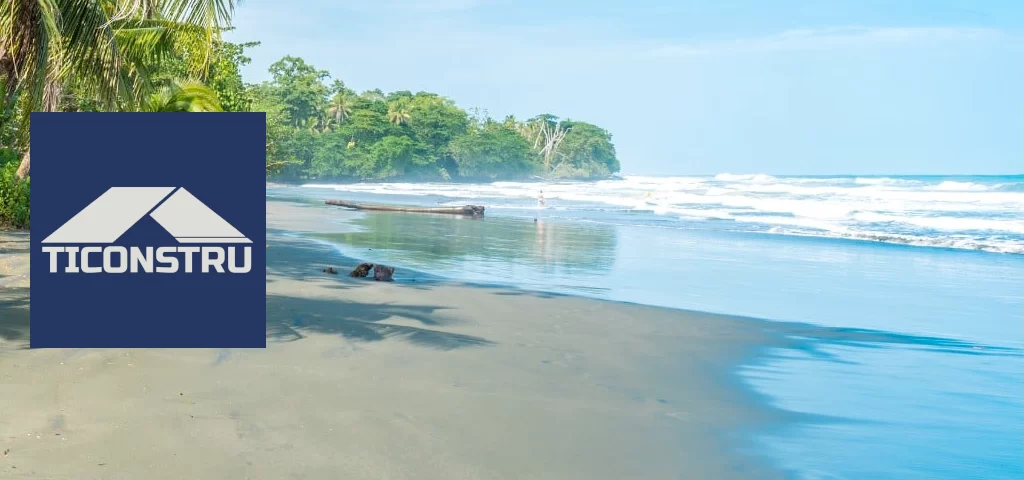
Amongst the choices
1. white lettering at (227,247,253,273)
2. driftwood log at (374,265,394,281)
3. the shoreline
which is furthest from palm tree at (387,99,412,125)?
white lettering at (227,247,253,273)

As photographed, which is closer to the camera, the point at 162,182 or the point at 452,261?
the point at 162,182

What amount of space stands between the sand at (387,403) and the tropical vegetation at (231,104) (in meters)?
2.31

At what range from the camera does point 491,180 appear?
108562 mm

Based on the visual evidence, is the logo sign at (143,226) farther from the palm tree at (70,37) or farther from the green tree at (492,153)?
the green tree at (492,153)

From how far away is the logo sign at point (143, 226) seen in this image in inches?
259

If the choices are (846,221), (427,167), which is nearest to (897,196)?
(846,221)

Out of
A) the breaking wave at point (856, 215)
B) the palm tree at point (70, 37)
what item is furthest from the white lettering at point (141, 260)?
the breaking wave at point (856, 215)

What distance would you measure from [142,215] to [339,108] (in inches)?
3665

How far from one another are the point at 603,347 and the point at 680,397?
1.75 m

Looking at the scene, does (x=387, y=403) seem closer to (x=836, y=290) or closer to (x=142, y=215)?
(x=142, y=215)

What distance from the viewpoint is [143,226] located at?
6.67m

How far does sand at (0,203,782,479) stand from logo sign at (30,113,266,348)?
30 cm

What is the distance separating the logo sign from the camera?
6.59 m

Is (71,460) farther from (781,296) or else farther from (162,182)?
(781,296)
